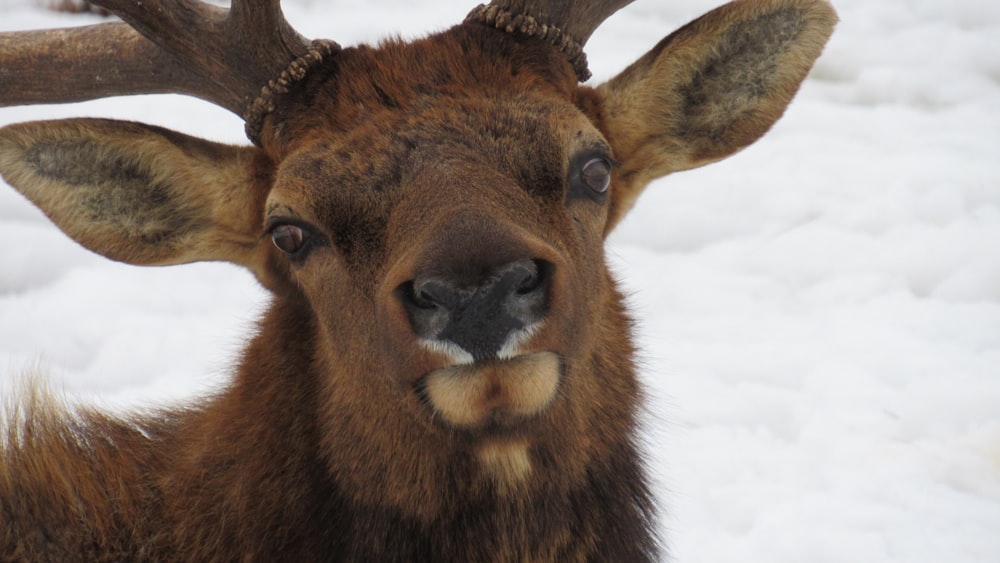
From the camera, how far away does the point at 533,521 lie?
360 centimetres

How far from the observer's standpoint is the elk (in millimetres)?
3303

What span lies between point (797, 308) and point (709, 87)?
9.64 ft

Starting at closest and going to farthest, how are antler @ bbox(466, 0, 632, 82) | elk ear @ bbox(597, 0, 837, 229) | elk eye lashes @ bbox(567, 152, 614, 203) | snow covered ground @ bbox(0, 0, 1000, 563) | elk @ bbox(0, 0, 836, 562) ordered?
elk @ bbox(0, 0, 836, 562), elk eye lashes @ bbox(567, 152, 614, 203), antler @ bbox(466, 0, 632, 82), elk ear @ bbox(597, 0, 837, 229), snow covered ground @ bbox(0, 0, 1000, 563)

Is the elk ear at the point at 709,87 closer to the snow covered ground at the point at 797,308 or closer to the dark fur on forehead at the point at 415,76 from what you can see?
the dark fur on forehead at the point at 415,76

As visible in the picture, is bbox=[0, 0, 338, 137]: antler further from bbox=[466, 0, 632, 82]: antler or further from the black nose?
the black nose

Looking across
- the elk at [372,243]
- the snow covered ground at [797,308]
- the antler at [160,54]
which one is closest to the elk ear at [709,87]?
the elk at [372,243]

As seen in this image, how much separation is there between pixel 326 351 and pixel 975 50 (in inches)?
279

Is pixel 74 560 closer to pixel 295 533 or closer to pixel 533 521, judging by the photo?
pixel 295 533

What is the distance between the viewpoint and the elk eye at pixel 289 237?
3.64 meters

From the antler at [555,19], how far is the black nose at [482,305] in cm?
118

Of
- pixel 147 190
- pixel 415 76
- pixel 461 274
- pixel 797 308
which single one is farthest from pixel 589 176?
pixel 797 308

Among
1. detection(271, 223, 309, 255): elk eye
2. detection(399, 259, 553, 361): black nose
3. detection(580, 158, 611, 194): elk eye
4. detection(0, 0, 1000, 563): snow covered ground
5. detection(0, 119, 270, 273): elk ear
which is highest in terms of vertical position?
detection(0, 119, 270, 273): elk ear

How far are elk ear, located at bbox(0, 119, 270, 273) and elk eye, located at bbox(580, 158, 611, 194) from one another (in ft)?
3.55

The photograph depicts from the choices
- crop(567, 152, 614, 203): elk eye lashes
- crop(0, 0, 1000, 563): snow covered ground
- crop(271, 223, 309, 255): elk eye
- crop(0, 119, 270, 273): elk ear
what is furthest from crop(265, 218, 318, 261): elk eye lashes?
crop(567, 152, 614, 203): elk eye lashes
